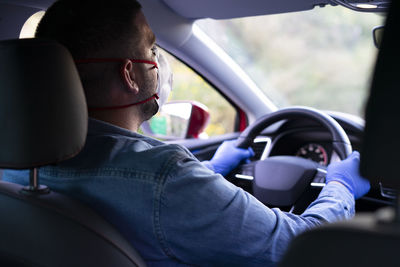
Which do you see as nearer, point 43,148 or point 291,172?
point 43,148

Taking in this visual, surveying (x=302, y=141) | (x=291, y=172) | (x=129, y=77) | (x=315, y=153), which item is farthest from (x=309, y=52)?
(x=129, y=77)

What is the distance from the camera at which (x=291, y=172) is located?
2.26m

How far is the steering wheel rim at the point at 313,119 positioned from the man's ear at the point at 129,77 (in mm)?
1046

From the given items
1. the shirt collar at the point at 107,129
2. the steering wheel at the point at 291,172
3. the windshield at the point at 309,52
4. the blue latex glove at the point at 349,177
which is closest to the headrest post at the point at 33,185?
the shirt collar at the point at 107,129

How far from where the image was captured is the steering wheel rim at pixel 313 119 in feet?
7.07

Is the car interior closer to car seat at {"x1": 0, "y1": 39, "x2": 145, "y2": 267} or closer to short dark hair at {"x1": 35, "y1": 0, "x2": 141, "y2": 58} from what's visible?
car seat at {"x1": 0, "y1": 39, "x2": 145, "y2": 267}

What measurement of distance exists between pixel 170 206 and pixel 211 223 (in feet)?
0.36

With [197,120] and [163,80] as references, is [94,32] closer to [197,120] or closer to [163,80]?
[163,80]

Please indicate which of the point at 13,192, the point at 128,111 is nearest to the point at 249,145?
the point at 128,111

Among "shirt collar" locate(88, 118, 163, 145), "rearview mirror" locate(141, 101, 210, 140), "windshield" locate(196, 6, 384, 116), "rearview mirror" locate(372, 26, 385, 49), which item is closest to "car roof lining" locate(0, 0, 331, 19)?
"rearview mirror" locate(372, 26, 385, 49)

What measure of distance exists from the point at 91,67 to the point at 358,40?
839 cm

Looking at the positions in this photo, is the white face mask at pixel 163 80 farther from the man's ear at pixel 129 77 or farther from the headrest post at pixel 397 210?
the headrest post at pixel 397 210

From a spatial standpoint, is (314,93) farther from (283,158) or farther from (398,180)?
(398,180)

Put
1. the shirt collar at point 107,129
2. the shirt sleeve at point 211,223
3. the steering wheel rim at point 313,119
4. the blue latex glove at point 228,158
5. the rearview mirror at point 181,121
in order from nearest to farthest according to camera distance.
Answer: the shirt sleeve at point 211,223 < the shirt collar at point 107,129 < the steering wheel rim at point 313,119 < the blue latex glove at point 228,158 < the rearview mirror at point 181,121
